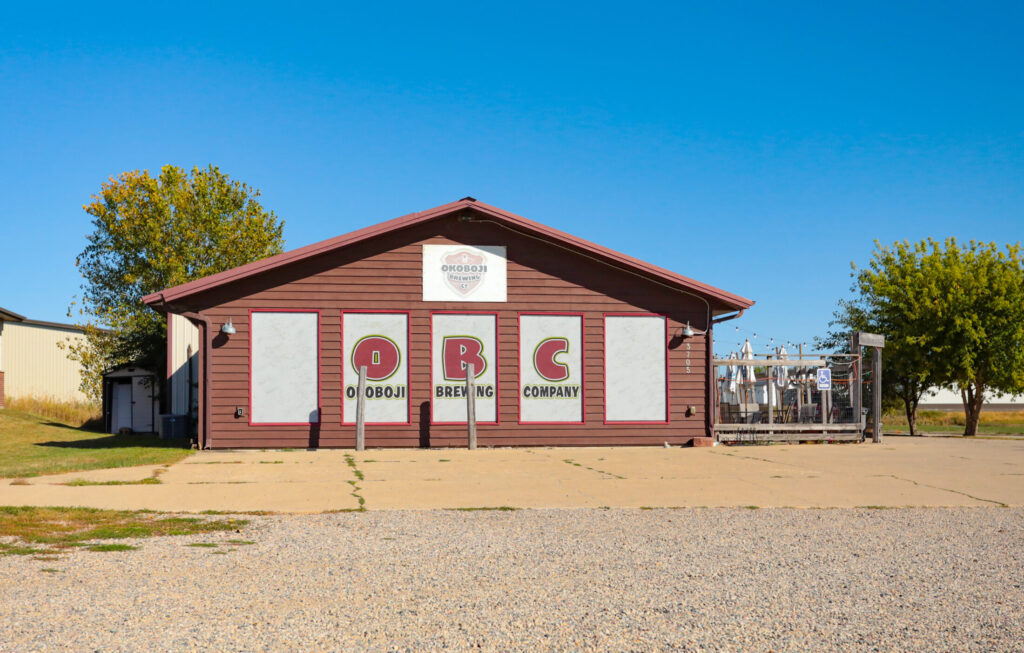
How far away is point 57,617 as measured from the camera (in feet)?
16.2

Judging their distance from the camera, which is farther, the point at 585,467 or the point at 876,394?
the point at 876,394

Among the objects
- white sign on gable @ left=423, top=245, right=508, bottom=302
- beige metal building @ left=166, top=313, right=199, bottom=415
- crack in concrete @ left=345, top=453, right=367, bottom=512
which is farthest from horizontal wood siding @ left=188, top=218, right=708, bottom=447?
beige metal building @ left=166, top=313, right=199, bottom=415

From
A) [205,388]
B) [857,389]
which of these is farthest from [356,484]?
[857,389]

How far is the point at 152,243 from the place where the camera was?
117ft

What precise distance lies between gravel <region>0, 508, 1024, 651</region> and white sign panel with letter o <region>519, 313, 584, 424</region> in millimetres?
10425

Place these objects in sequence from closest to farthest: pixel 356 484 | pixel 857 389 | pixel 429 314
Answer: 1. pixel 356 484
2. pixel 429 314
3. pixel 857 389

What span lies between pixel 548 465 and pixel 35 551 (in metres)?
8.97

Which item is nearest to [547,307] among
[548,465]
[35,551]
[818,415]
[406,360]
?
[406,360]

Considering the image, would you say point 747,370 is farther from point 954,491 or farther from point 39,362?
point 39,362

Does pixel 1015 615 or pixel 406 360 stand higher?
pixel 406 360

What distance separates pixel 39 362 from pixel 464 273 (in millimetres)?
31048

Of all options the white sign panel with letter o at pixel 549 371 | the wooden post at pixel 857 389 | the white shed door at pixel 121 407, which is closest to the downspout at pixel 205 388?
the white sign panel with letter o at pixel 549 371

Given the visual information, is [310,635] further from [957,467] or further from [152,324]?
[152,324]

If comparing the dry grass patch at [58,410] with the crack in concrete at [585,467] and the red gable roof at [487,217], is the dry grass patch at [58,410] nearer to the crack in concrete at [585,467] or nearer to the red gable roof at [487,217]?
the red gable roof at [487,217]
